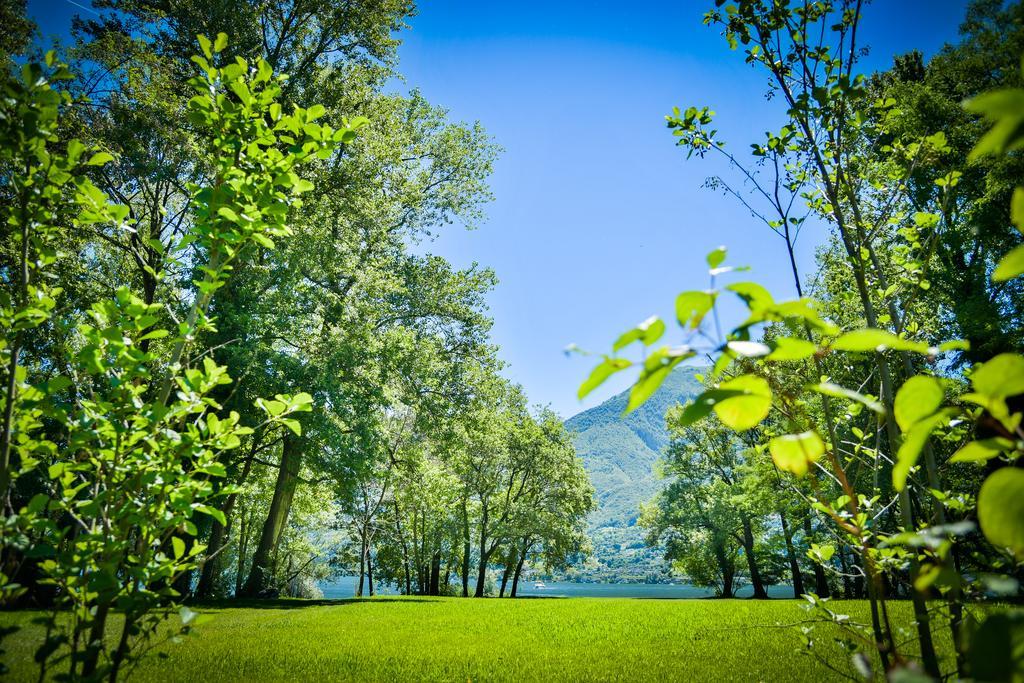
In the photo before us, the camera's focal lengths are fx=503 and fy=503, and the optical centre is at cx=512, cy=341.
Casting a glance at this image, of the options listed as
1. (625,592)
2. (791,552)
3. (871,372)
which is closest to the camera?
(871,372)

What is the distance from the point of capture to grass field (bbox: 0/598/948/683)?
5.91 meters

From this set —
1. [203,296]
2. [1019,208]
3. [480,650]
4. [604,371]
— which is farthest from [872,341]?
[480,650]

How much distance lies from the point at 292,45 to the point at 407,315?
849 centimetres

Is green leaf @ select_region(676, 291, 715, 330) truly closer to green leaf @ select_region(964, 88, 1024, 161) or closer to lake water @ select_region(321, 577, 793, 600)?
green leaf @ select_region(964, 88, 1024, 161)

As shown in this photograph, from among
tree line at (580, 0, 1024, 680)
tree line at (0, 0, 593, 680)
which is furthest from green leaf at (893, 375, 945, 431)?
tree line at (0, 0, 593, 680)

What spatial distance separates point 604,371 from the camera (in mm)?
680

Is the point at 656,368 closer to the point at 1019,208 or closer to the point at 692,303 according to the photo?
the point at 692,303

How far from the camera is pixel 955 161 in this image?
44.7 feet

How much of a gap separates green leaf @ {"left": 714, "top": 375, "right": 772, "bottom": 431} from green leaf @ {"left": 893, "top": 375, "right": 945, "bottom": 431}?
0.47 ft

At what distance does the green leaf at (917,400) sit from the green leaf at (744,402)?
144mm

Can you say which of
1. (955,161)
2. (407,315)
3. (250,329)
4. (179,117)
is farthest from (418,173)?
(955,161)

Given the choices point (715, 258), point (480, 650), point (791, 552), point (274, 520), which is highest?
point (715, 258)

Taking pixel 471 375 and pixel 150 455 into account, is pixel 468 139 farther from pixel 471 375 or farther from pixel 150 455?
pixel 150 455

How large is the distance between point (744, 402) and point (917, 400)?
20cm
